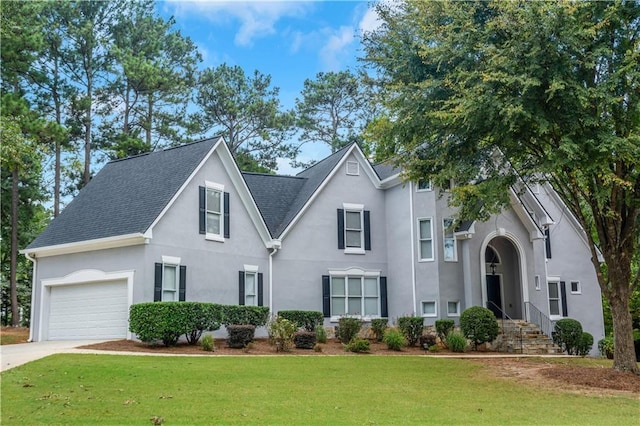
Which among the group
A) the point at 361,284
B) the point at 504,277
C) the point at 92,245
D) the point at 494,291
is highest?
the point at 92,245

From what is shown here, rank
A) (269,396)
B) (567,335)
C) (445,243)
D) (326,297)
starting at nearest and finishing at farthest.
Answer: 1. (269,396)
2. (567,335)
3. (445,243)
4. (326,297)

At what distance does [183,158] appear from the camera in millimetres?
22375

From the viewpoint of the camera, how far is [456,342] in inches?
819

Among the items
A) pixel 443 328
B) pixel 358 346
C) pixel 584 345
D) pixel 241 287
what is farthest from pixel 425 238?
pixel 241 287

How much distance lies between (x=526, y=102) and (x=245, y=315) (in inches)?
449

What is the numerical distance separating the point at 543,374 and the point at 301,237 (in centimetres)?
1192

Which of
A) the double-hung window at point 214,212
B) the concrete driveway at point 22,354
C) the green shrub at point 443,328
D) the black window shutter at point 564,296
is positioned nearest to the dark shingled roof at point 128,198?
the double-hung window at point 214,212

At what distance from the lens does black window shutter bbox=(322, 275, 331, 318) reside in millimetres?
24391

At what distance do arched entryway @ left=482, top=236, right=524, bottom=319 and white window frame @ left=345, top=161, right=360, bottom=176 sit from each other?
5.98m

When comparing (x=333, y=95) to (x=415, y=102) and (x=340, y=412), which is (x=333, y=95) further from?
(x=340, y=412)

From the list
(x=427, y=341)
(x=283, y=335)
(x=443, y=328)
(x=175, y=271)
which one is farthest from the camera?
(x=443, y=328)

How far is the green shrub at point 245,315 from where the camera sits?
795 inches

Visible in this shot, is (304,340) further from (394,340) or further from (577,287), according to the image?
(577,287)

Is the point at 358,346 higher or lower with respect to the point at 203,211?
lower
